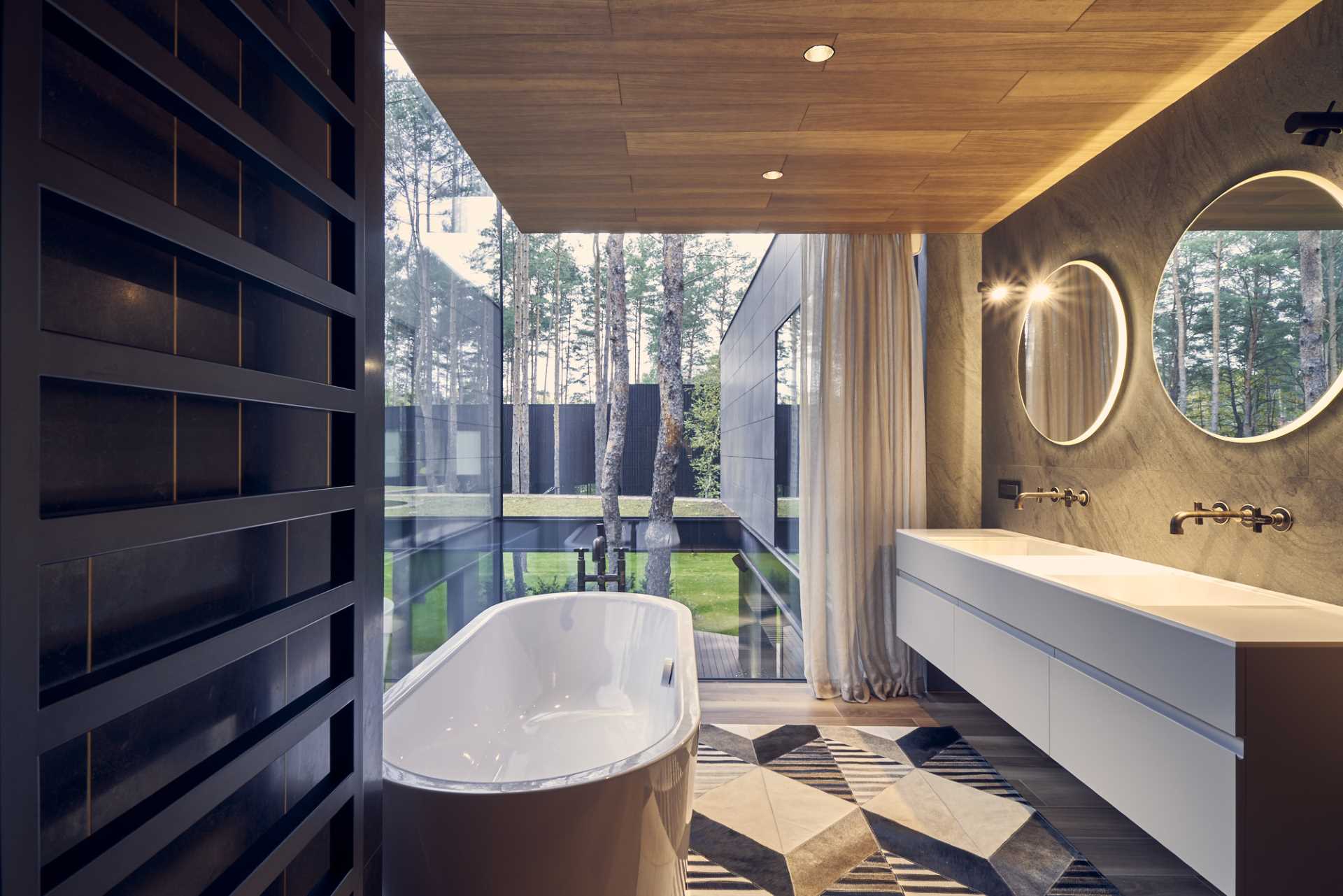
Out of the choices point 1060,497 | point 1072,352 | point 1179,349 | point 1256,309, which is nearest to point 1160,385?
point 1179,349

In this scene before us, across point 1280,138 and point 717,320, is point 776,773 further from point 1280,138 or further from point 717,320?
point 1280,138

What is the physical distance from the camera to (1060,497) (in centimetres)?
261

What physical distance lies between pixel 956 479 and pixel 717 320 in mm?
1451

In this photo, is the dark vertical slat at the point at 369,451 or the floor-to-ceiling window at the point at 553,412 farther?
the floor-to-ceiling window at the point at 553,412

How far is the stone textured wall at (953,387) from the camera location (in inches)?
130

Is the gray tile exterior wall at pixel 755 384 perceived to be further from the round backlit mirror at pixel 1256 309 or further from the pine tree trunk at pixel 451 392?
the round backlit mirror at pixel 1256 309

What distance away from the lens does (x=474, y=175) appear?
8.73 ft

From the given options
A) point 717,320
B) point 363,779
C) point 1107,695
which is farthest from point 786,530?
→ point 363,779

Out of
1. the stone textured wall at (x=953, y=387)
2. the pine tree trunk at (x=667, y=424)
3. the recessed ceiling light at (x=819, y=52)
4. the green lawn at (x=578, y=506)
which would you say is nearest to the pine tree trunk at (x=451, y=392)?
the green lawn at (x=578, y=506)

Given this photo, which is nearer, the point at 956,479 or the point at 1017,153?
the point at 1017,153

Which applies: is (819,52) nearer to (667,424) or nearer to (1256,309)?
(1256,309)

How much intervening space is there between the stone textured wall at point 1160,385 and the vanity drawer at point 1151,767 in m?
0.52

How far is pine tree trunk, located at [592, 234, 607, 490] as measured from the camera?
3.42 meters

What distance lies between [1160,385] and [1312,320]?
0.50m
